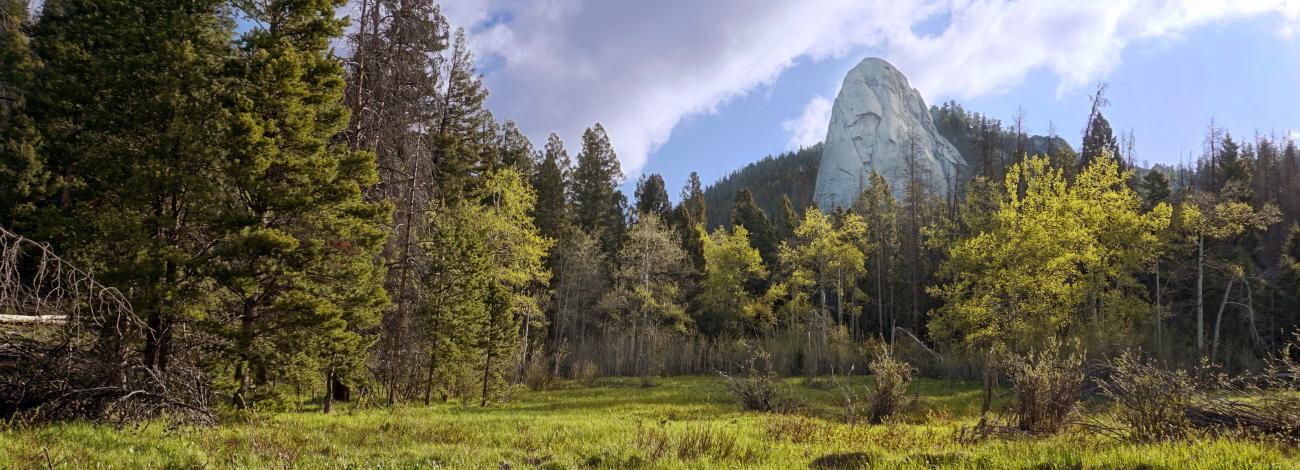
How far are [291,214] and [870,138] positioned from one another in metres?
82.3

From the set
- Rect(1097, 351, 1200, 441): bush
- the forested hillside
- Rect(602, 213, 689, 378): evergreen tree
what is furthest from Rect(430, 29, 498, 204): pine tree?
the forested hillside

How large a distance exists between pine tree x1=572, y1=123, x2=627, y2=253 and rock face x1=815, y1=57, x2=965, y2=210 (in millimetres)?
39157

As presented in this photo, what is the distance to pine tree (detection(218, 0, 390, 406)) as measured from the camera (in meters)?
10.4

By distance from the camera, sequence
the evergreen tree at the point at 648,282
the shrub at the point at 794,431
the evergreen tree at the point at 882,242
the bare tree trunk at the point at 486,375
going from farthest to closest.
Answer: the evergreen tree at the point at 882,242 < the evergreen tree at the point at 648,282 < the bare tree trunk at the point at 486,375 < the shrub at the point at 794,431

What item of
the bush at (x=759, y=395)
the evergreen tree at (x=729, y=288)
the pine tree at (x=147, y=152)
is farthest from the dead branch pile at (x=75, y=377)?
the evergreen tree at (x=729, y=288)

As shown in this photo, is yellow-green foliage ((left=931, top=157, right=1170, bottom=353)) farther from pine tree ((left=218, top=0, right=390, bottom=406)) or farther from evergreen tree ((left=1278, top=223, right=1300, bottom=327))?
pine tree ((left=218, top=0, right=390, bottom=406))

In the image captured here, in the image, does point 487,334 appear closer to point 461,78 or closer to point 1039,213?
point 461,78

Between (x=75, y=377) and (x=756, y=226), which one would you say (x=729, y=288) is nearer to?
(x=756, y=226)

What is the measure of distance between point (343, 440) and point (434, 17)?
12574 mm

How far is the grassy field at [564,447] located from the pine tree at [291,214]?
1.48 meters

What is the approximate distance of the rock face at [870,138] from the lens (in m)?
80.2

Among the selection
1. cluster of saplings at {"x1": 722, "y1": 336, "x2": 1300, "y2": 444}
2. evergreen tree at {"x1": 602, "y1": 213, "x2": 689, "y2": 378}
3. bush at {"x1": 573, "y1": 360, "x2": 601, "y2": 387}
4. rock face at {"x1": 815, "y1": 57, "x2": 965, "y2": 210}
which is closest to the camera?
cluster of saplings at {"x1": 722, "y1": 336, "x2": 1300, "y2": 444}

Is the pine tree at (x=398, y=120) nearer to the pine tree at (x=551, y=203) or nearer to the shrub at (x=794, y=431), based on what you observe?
the shrub at (x=794, y=431)

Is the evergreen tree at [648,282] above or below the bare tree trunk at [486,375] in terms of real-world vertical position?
above
